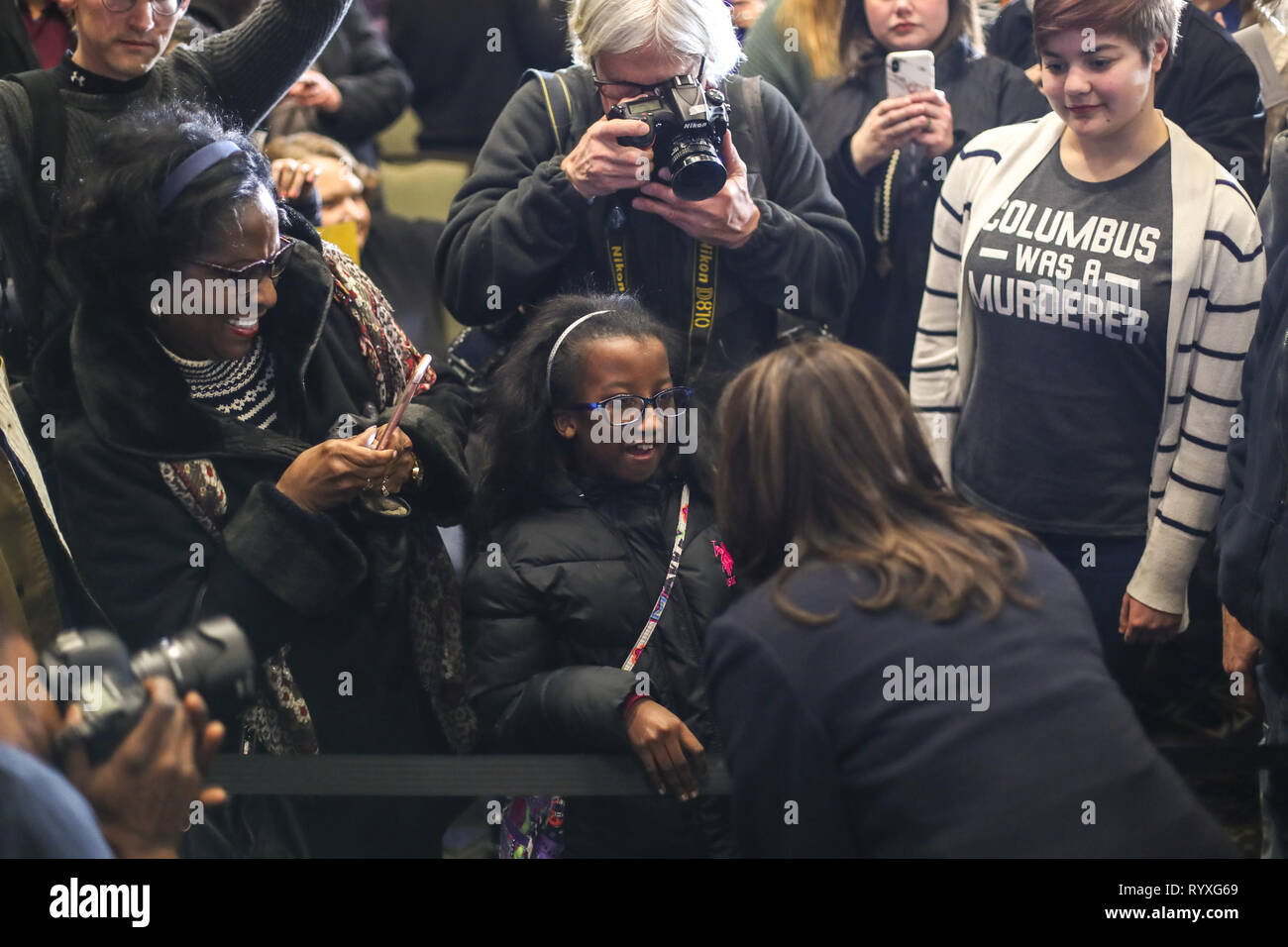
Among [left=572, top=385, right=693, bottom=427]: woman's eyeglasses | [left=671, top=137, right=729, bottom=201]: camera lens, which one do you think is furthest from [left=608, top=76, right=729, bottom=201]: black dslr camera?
[left=572, top=385, right=693, bottom=427]: woman's eyeglasses

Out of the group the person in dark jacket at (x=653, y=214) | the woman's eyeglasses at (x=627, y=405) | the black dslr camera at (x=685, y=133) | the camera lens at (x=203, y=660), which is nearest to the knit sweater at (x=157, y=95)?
the person in dark jacket at (x=653, y=214)

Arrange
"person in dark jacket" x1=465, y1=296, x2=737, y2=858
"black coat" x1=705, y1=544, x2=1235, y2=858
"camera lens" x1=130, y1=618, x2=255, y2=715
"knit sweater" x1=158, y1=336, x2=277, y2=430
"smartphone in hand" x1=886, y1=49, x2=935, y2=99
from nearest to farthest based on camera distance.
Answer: "black coat" x1=705, y1=544, x2=1235, y2=858, "camera lens" x1=130, y1=618, x2=255, y2=715, "person in dark jacket" x1=465, y1=296, x2=737, y2=858, "knit sweater" x1=158, y1=336, x2=277, y2=430, "smartphone in hand" x1=886, y1=49, x2=935, y2=99

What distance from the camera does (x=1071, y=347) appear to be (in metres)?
2.51

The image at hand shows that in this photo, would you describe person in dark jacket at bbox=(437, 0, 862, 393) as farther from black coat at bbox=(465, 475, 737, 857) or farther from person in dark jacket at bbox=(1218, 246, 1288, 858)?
person in dark jacket at bbox=(1218, 246, 1288, 858)

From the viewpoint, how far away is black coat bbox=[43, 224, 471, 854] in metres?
2.25

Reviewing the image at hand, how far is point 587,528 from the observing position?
2354mm

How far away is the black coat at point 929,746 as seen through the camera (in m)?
1.68

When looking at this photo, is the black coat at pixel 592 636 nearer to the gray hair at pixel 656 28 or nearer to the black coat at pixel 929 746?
the black coat at pixel 929 746

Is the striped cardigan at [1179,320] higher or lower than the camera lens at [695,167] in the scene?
lower

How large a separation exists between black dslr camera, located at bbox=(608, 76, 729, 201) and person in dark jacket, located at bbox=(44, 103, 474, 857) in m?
0.55

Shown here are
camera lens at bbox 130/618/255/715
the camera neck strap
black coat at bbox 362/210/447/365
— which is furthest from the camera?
black coat at bbox 362/210/447/365

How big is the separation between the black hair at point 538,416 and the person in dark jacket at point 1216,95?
3.77 feet
